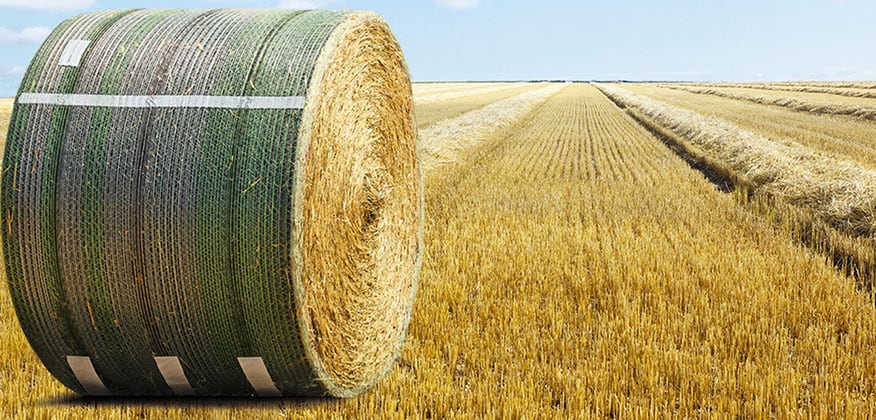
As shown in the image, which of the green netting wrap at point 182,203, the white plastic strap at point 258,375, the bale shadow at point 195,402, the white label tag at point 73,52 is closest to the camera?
the green netting wrap at point 182,203

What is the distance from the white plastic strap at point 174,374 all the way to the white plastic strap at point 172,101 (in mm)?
1261

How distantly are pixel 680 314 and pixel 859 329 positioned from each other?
118cm

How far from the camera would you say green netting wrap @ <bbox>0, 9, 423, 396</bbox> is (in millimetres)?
3252

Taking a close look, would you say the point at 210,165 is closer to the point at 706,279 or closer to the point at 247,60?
the point at 247,60

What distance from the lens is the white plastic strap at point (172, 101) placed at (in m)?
3.33

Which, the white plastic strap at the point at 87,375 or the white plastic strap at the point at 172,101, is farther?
the white plastic strap at the point at 87,375

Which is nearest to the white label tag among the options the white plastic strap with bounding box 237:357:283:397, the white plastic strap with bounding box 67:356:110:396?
the white plastic strap with bounding box 67:356:110:396

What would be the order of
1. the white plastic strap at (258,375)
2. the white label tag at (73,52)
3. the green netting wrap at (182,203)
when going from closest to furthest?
the green netting wrap at (182,203) < the white plastic strap at (258,375) < the white label tag at (73,52)

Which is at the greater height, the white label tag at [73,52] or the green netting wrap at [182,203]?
the white label tag at [73,52]

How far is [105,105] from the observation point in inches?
137

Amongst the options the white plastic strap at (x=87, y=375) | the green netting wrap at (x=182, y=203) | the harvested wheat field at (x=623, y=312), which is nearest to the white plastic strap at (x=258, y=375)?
the green netting wrap at (x=182, y=203)

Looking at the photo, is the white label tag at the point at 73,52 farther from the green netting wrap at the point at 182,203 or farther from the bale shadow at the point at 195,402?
the bale shadow at the point at 195,402

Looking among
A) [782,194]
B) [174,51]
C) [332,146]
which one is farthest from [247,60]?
[782,194]

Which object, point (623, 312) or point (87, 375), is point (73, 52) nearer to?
point (87, 375)
